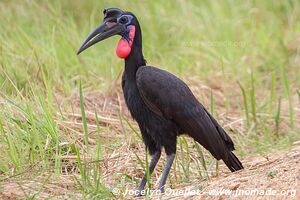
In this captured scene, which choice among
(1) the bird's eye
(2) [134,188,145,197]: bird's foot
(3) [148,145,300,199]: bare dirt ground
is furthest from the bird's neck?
(3) [148,145,300,199]: bare dirt ground

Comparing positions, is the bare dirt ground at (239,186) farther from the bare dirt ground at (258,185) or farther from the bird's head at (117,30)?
the bird's head at (117,30)

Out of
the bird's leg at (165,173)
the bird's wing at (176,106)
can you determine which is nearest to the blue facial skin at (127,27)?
the bird's wing at (176,106)

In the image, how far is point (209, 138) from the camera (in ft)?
16.0

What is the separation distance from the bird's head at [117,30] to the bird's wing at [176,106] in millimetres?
276

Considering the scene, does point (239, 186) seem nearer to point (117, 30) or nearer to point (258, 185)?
point (258, 185)

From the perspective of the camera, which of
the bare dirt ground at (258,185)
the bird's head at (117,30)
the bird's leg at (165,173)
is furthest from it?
the bird's head at (117,30)

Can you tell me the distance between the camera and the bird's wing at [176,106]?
4871 millimetres

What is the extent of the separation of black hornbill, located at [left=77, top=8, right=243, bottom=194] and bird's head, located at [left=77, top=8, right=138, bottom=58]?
19 mm

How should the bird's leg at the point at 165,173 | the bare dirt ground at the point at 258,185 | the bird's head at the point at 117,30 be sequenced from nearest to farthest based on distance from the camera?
the bare dirt ground at the point at 258,185 → the bird's leg at the point at 165,173 → the bird's head at the point at 117,30

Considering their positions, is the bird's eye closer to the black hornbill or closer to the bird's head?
the bird's head

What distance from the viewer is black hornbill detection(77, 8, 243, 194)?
16.0ft

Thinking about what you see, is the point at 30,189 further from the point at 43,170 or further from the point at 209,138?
the point at 209,138

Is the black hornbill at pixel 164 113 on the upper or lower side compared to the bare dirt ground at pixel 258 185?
upper

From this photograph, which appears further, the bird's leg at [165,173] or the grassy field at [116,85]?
the grassy field at [116,85]
